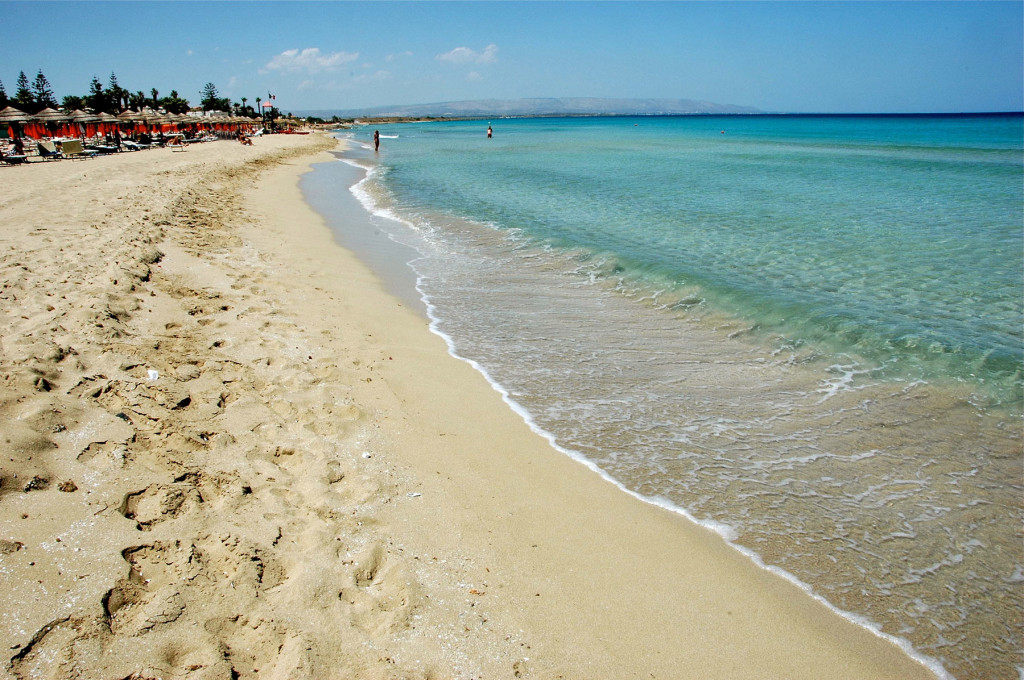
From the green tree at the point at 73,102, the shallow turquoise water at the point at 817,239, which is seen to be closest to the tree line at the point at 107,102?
the green tree at the point at 73,102

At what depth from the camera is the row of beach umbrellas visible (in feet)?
97.5

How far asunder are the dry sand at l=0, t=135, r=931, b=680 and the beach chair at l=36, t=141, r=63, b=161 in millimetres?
25912

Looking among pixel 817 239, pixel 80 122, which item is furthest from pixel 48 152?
pixel 817 239

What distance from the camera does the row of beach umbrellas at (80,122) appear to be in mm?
29727

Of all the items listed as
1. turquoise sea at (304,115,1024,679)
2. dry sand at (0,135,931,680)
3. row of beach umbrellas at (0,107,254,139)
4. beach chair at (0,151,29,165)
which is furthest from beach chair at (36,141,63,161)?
dry sand at (0,135,931,680)

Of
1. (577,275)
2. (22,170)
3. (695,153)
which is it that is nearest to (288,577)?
(577,275)

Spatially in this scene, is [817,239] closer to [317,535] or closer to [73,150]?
[317,535]

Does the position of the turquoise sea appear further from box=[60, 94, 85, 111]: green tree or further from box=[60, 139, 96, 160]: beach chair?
box=[60, 94, 85, 111]: green tree

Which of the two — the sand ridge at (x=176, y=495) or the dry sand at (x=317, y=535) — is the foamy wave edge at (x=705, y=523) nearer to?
the dry sand at (x=317, y=535)

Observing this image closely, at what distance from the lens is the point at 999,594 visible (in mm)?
3441

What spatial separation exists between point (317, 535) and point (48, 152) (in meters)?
31.3

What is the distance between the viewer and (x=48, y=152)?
83.5ft

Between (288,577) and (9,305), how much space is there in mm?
5054

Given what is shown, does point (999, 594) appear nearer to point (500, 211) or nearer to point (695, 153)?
point (500, 211)
